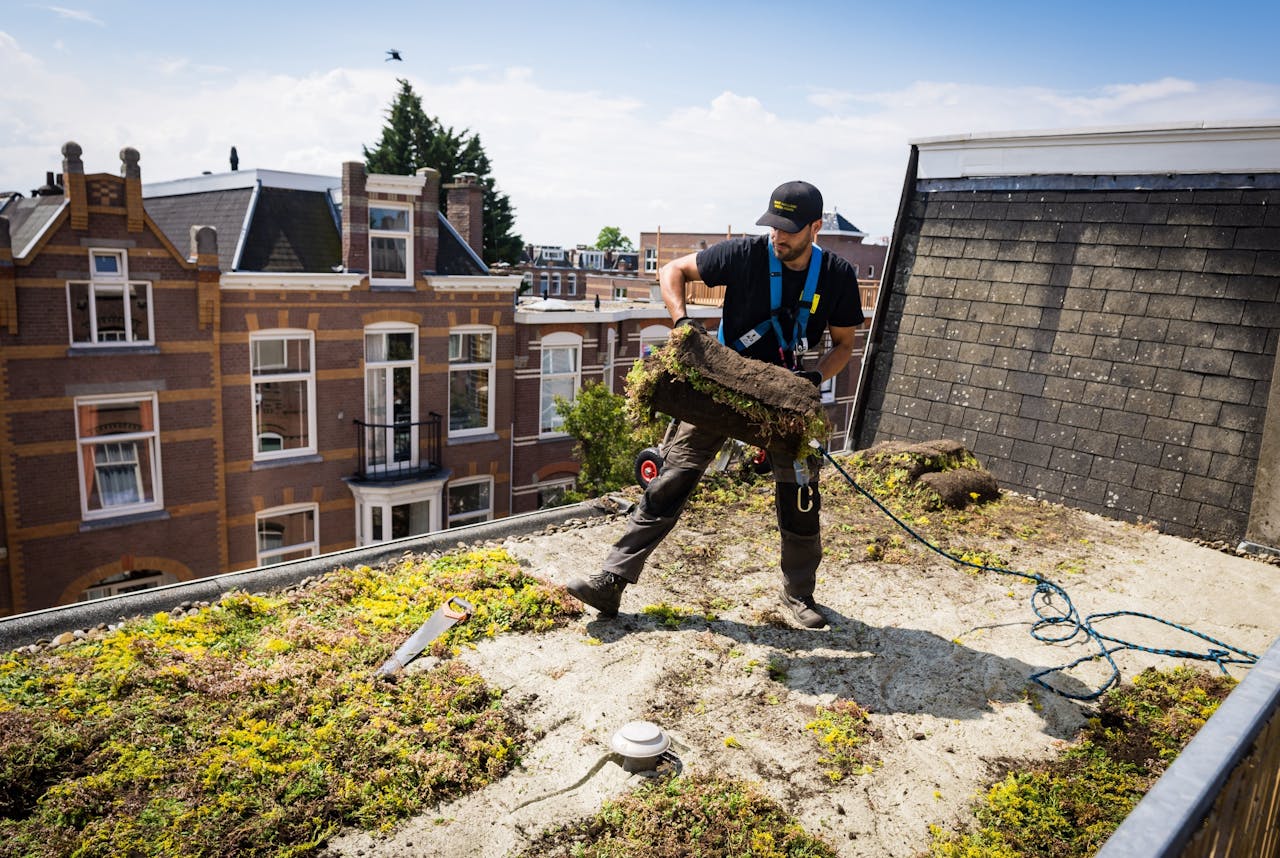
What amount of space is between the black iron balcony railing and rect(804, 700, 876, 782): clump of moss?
16037mm

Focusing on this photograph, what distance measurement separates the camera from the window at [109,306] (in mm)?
14695

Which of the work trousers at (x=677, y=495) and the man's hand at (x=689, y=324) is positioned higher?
the man's hand at (x=689, y=324)

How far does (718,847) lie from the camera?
9.68 feet

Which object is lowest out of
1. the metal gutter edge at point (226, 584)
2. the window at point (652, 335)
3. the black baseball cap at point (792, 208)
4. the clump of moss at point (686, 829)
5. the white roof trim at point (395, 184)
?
the window at point (652, 335)

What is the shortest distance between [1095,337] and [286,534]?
53.8ft

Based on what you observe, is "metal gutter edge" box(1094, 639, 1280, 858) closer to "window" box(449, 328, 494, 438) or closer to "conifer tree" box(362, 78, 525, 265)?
"window" box(449, 328, 494, 438)

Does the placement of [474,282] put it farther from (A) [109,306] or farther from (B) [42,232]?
(B) [42,232]

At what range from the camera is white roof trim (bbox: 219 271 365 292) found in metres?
16.1

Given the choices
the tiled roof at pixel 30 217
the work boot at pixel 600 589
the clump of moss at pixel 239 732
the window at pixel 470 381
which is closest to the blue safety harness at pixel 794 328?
the work boot at pixel 600 589

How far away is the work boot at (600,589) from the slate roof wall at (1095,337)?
15.4 ft

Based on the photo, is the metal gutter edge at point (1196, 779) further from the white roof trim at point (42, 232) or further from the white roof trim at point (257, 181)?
the white roof trim at point (257, 181)

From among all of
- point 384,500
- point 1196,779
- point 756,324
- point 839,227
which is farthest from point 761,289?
point 839,227

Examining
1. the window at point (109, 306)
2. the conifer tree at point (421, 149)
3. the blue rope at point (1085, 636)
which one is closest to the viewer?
the blue rope at point (1085, 636)

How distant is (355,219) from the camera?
708 inches
